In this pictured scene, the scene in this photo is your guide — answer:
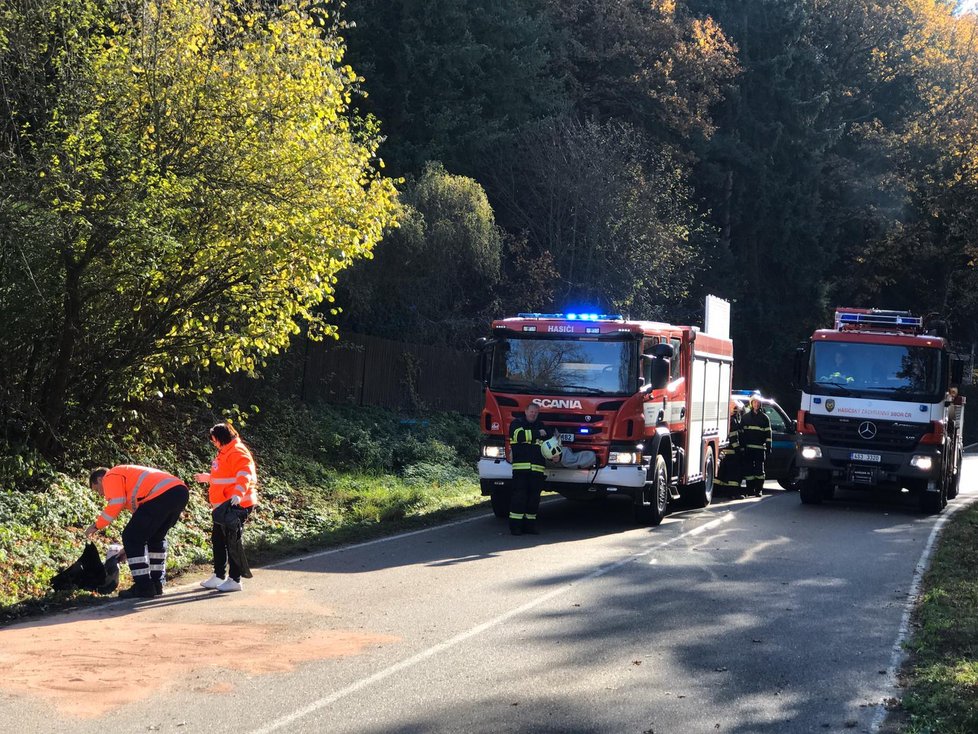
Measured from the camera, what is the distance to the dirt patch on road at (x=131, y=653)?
8086 mm

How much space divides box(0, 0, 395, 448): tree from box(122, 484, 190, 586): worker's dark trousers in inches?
114

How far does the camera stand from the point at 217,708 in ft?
25.3

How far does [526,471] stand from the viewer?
54.1 feet

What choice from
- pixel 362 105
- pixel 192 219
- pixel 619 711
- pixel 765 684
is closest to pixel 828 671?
pixel 765 684

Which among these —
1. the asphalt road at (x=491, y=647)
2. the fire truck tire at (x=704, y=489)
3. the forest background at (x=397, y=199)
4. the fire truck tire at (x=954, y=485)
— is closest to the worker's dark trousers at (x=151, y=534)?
the asphalt road at (x=491, y=647)

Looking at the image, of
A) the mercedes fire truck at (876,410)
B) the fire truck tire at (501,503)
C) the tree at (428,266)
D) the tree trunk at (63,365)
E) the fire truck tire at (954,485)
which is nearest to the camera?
the tree trunk at (63,365)

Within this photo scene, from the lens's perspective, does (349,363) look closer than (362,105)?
Yes

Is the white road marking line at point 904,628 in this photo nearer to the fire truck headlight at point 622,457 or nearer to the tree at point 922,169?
the fire truck headlight at point 622,457

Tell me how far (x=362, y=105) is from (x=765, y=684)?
29.5 meters

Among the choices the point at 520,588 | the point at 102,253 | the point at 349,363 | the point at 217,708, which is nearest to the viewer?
the point at 217,708

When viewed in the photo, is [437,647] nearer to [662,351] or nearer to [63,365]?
[63,365]

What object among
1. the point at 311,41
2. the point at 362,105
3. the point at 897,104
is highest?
the point at 897,104

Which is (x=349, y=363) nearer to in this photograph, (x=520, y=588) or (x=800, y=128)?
(x=520, y=588)

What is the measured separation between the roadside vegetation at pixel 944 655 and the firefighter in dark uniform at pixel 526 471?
505cm
